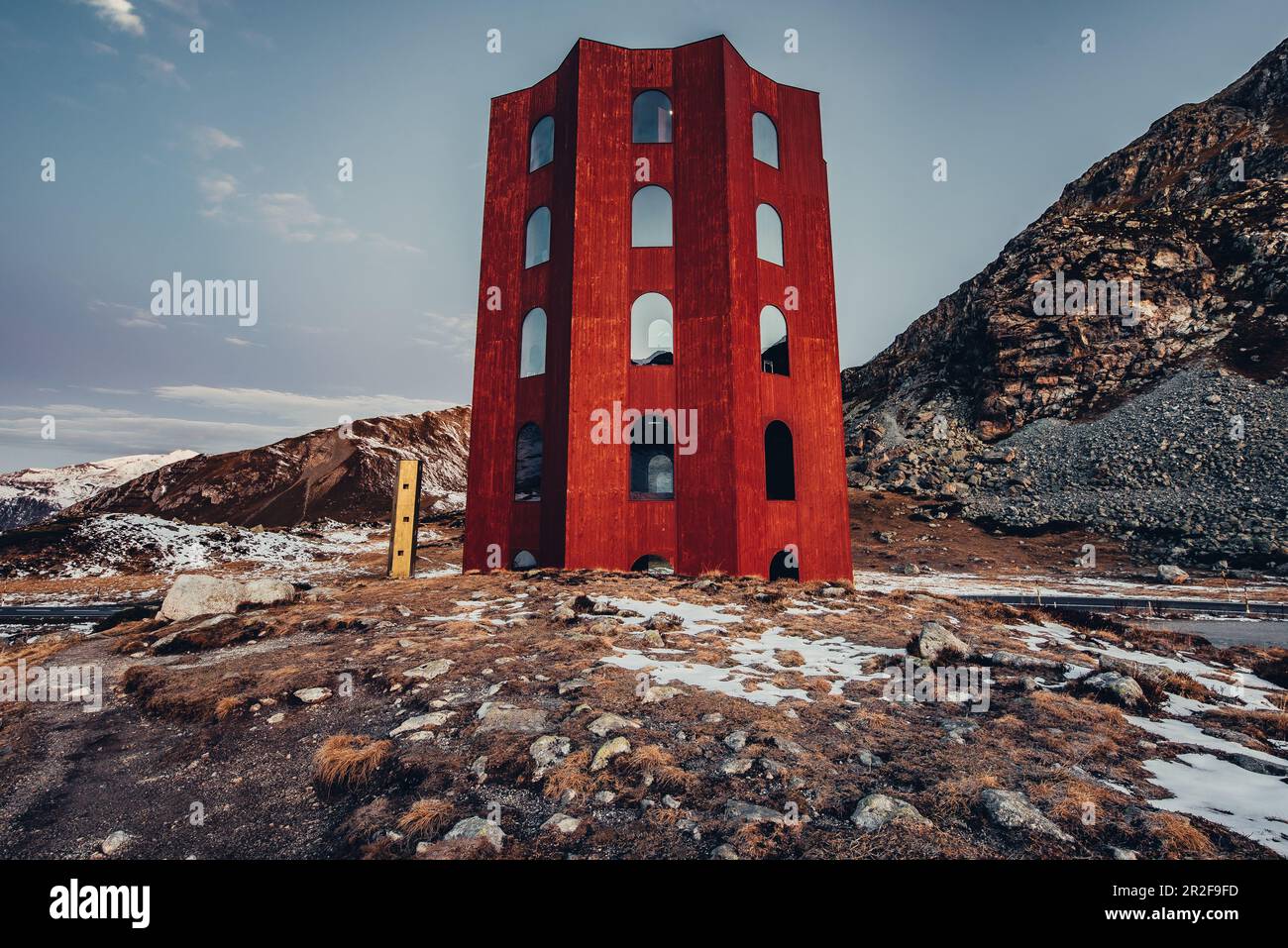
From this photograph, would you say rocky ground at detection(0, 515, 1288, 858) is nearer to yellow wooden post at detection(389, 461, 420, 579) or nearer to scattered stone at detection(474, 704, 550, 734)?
scattered stone at detection(474, 704, 550, 734)

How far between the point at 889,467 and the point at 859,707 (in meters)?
44.2

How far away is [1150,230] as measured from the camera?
1838 inches

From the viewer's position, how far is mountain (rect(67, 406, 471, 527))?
224 ft

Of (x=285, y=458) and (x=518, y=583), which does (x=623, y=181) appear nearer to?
(x=518, y=583)

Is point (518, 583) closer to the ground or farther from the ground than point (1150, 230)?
closer to the ground

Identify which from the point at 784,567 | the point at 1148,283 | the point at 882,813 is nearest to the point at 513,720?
the point at 882,813

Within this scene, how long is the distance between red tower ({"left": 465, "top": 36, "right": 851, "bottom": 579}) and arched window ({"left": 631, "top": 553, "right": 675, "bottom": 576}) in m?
0.13

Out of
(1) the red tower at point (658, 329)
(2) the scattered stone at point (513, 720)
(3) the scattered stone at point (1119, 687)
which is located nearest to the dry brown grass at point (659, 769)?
(2) the scattered stone at point (513, 720)

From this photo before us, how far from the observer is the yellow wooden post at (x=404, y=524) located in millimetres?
16203

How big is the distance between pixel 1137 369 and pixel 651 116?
44861mm

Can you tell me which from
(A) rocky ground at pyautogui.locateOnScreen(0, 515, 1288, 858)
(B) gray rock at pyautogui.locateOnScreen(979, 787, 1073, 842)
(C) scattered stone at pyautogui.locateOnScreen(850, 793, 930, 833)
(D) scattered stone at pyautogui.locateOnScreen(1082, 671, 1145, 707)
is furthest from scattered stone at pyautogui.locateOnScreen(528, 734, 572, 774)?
(D) scattered stone at pyautogui.locateOnScreen(1082, 671, 1145, 707)

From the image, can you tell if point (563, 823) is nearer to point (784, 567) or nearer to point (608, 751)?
point (608, 751)

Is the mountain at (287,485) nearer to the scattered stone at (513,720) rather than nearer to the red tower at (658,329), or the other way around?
the red tower at (658,329)
